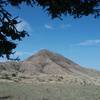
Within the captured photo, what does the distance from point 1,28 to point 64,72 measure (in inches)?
2407

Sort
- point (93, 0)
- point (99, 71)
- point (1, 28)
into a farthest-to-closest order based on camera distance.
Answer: point (99, 71), point (1, 28), point (93, 0)

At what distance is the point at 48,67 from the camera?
8875 centimetres

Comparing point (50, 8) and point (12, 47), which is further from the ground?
point (50, 8)

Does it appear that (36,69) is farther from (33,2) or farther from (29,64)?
(33,2)

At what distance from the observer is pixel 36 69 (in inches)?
3386

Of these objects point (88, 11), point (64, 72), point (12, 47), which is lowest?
point (12, 47)

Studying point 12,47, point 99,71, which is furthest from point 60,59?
point 12,47

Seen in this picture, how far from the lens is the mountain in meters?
83.9

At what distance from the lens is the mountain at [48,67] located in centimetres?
8389

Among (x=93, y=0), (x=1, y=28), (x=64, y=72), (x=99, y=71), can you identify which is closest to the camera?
(x=93, y=0)

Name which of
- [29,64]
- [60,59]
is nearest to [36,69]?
[29,64]

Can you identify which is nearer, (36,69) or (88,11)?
(88,11)

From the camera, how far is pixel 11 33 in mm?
24453

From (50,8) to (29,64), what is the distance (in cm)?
6524
